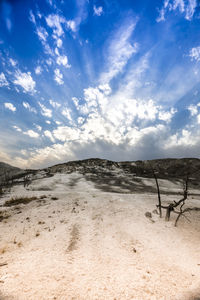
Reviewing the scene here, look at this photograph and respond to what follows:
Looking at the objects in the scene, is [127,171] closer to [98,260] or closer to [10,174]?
[98,260]

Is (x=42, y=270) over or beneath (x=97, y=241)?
over

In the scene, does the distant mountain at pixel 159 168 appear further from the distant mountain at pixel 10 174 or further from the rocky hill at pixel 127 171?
the distant mountain at pixel 10 174

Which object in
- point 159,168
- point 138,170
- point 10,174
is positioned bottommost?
point 10,174

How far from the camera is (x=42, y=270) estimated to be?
408 cm

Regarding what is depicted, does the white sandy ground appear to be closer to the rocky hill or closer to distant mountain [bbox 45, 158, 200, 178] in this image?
the rocky hill

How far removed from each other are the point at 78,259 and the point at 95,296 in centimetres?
209

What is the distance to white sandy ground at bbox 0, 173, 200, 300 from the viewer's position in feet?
11.0

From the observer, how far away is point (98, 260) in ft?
16.4

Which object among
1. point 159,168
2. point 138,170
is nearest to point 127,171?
point 138,170

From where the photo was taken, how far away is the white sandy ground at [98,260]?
3.35 m

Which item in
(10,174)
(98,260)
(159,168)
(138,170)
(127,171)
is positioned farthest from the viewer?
(10,174)

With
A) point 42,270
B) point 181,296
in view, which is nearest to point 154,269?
point 181,296

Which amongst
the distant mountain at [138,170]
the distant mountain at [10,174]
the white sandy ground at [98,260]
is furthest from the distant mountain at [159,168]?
the white sandy ground at [98,260]

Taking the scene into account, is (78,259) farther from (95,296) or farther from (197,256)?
(197,256)
